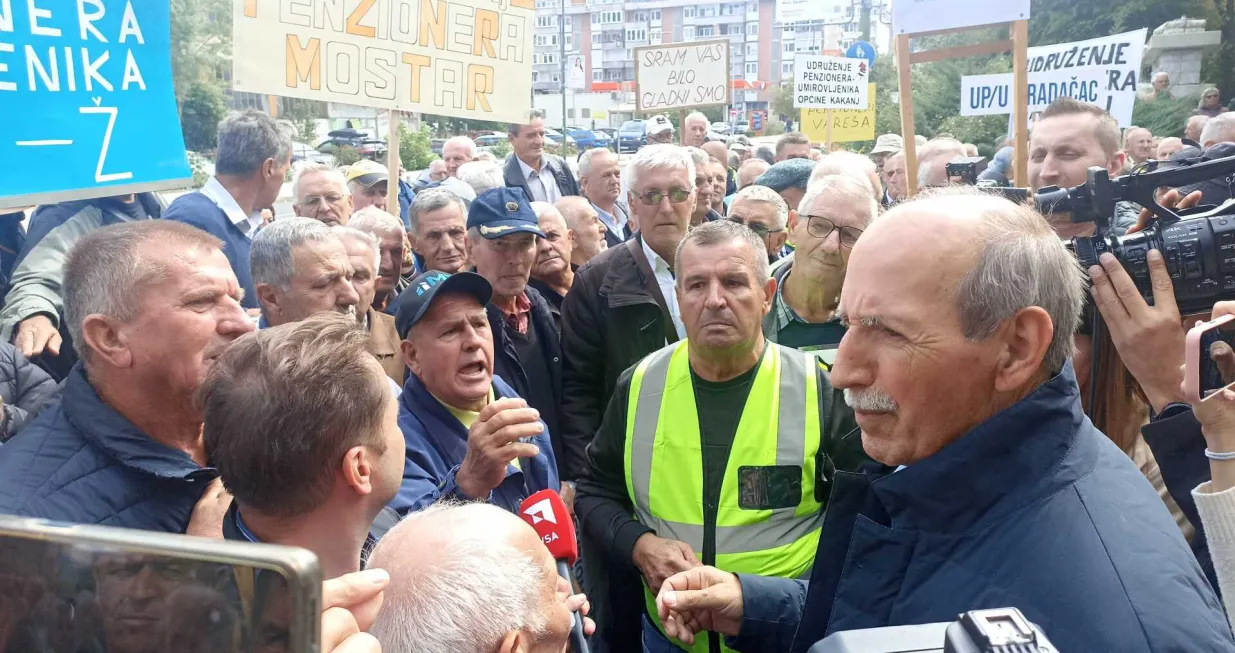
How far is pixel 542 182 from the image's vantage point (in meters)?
7.86

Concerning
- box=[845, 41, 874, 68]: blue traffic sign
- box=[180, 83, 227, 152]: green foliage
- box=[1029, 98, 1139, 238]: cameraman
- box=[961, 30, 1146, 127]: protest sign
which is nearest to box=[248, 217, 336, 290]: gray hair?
box=[1029, 98, 1139, 238]: cameraman

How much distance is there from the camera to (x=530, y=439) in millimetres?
2859

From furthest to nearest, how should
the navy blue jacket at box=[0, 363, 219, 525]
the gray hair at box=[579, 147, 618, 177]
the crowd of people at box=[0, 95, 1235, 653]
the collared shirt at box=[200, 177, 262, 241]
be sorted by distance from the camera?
the gray hair at box=[579, 147, 618, 177], the collared shirt at box=[200, 177, 262, 241], the navy blue jacket at box=[0, 363, 219, 525], the crowd of people at box=[0, 95, 1235, 653]

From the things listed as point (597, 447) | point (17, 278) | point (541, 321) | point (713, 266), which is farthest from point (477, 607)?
point (17, 278)

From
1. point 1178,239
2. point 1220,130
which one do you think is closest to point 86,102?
point 1178,239

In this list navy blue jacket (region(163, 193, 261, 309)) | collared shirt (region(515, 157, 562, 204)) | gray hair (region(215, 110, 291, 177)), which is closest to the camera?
navy blue jacket (region(163, 193, 261, 309))

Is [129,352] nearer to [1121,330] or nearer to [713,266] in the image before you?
[713,266]

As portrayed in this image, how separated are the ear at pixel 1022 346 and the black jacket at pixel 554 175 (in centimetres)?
633

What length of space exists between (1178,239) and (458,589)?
5.48ft

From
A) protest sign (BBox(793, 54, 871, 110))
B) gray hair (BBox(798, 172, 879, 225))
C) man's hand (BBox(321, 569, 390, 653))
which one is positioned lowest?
man's hand (BBox(321, 569, 390, 653))

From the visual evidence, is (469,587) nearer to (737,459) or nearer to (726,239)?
(737,459)

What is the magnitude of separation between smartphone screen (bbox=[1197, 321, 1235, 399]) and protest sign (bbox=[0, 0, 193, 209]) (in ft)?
10.3

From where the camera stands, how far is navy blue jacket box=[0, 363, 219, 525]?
183 centimetres

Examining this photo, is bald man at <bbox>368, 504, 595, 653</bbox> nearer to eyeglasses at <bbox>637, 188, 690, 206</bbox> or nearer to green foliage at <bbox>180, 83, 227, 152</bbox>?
eyeglasses at <bbox>637, 188, 690, 206</bbox>
